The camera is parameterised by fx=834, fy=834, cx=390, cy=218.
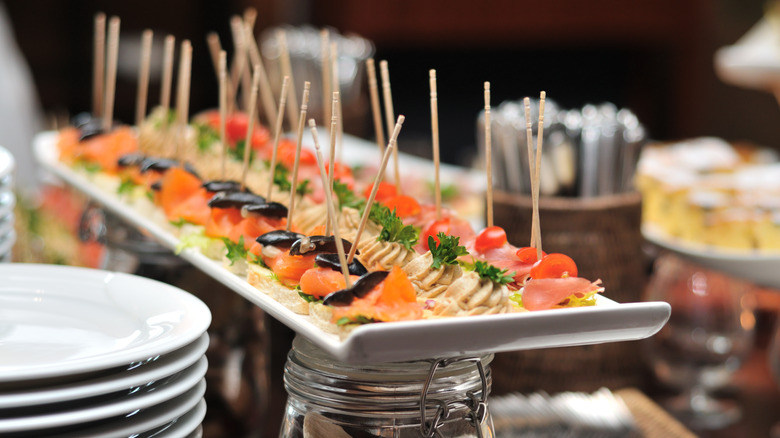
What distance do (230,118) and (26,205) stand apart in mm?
675

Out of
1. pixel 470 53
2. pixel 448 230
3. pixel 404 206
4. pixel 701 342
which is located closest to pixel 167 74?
pixel 404 206

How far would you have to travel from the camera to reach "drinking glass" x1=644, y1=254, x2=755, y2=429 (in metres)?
2.31

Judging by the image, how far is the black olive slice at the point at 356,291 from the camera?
45.7 inches

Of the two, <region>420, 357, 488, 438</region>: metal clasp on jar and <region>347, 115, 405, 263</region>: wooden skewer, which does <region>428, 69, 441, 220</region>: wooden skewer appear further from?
<region>420, 357, 488, 438</region>: metal clasp on jar

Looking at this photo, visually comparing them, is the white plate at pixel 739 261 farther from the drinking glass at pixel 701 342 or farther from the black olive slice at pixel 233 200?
the black olive slice at pixel 233 200

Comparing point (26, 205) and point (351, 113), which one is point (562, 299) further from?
point (351, 113)

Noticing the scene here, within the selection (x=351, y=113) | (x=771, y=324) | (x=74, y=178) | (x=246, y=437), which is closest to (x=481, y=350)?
(x=246, y=437)

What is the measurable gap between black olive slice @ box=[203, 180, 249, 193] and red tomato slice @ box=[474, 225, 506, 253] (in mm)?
642

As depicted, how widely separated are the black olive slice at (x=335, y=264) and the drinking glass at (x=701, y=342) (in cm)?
131

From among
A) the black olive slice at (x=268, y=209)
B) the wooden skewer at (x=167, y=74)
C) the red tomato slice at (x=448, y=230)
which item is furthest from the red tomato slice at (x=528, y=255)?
the wooden skewer at (x=167, y=74)

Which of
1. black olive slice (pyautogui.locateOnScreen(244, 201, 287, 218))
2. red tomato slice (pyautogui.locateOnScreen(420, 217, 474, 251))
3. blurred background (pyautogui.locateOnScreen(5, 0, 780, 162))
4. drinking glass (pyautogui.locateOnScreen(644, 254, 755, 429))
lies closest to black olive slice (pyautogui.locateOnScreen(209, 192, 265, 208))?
black olive slice (pyautogui.locateOnScreen(244, 201, 287, 218))

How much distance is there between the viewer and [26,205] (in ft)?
8.37

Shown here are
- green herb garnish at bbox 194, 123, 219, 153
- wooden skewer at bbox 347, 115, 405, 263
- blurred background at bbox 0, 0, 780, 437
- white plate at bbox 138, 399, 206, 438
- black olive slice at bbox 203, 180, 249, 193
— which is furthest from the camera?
blurred background at bbox 0, 0, 780, 437

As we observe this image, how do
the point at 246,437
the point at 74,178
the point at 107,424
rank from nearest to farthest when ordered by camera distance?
the point at 107,424
the point at 246,437
the point at 74,178
